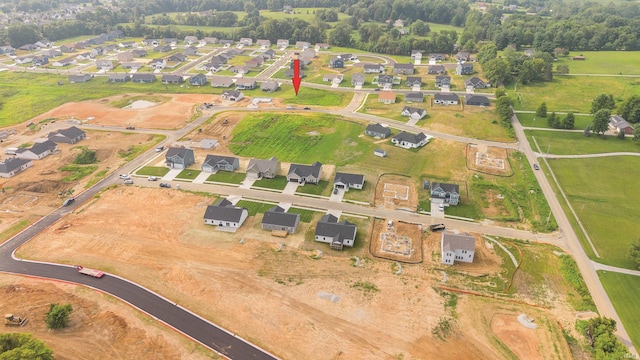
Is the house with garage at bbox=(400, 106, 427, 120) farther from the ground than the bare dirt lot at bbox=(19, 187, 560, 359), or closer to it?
farther from the ground

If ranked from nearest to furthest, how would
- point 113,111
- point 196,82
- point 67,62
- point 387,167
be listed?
point 387,167 → point 113,111 → point 196,82 → point 67,62

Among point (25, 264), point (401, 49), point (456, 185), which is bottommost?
point (25, 264)

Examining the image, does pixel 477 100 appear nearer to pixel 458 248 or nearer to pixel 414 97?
pixel 414 97

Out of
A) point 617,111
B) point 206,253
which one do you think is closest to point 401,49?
point 617,111

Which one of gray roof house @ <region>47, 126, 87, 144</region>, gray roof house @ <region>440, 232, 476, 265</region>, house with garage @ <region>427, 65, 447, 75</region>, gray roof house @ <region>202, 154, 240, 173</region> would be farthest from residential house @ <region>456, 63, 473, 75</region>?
gray roof house @ <region>47, 126, 87, 144</region>

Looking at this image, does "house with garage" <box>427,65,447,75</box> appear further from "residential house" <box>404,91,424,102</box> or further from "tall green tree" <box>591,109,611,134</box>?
"tall green tree" <box>591,109,611,134</box>

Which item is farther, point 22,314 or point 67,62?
point 67,62

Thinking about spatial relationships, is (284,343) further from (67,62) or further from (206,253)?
(67,62)
